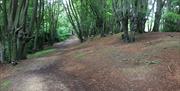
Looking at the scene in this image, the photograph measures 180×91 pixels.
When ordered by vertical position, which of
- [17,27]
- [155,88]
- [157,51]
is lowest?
[155,88]

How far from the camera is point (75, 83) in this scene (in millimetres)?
10617

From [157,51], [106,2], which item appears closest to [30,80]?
[157,51]

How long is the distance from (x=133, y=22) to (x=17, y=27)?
6306 millimetres

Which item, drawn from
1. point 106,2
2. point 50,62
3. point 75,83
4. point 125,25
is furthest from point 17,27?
point 106,2

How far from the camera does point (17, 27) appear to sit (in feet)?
54.4

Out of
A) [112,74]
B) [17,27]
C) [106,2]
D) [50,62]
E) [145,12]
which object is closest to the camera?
[112,74]

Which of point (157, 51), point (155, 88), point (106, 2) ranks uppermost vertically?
point (106, 2)

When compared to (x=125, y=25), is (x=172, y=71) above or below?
below

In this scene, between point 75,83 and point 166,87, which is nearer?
point 166,87

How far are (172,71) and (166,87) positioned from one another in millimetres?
1231

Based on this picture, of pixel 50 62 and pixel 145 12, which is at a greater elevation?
pixel 145 12

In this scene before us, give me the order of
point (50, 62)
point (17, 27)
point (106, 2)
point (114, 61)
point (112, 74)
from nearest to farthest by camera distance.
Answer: point (112, 74) → point (114, 61) → point (50, 62) → point (17, 27) → point (106, 2)

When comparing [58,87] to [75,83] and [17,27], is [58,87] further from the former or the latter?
[17,27]

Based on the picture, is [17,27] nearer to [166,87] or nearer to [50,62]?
[50,62]
